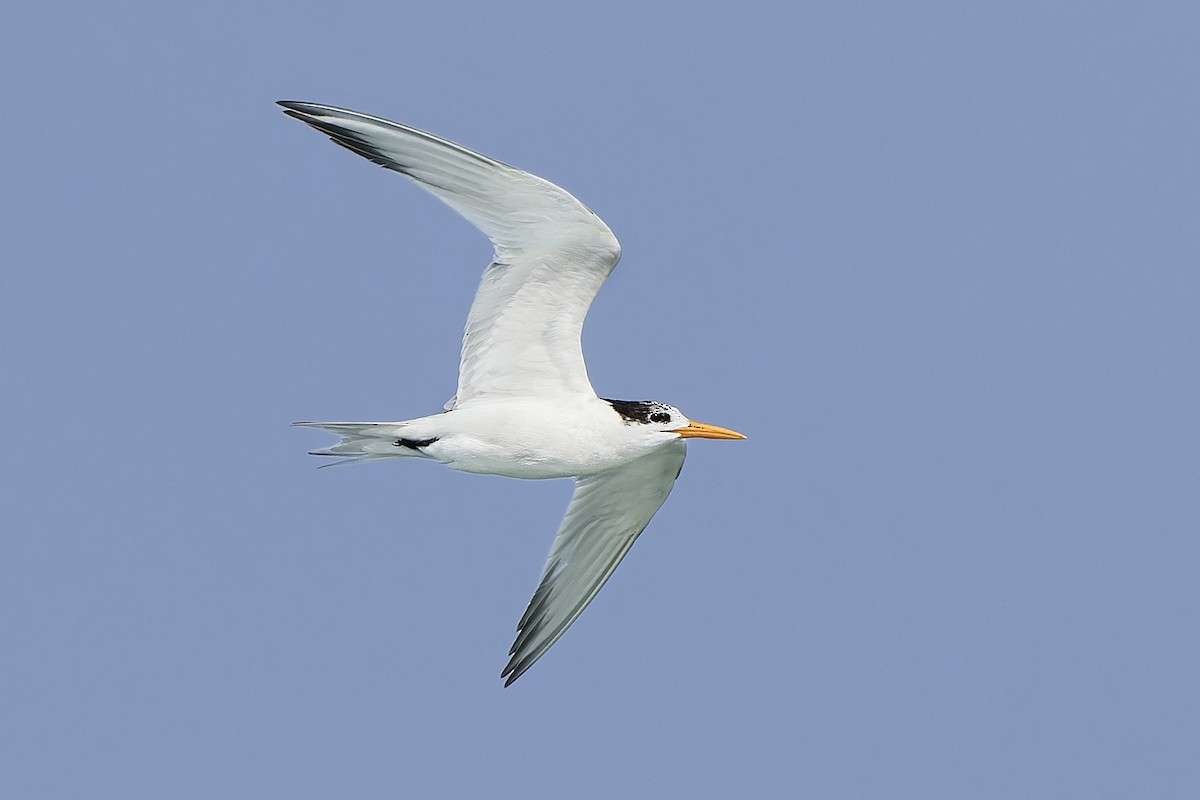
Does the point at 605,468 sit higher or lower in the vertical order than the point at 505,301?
lower

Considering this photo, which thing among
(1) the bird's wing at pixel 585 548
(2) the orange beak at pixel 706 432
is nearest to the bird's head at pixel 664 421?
(2) the orange beak at pixel 706 432

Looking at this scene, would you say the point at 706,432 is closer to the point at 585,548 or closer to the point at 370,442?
the point at 585,548

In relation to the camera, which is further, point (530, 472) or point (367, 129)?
point (530, 472)

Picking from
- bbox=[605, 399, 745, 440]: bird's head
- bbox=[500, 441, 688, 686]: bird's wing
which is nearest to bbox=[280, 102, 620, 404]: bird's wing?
bbox=[605, 399, 745, 440]: bird's head

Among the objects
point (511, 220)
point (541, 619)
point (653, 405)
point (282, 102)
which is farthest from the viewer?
point (541, 619)

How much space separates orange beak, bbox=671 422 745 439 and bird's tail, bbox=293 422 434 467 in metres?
1.69

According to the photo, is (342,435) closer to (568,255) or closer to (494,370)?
(494,370)

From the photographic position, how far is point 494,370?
1043cm

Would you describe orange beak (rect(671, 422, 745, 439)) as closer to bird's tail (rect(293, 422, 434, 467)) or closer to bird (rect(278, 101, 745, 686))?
bird (rect(278, 101, 745, 686))

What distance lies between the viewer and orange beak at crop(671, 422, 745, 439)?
1068 centimetres

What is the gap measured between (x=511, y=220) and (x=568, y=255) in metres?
0.43

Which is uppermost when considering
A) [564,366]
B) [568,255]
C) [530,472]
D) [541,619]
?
[568,255]

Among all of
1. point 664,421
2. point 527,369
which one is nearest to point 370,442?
point 527,369

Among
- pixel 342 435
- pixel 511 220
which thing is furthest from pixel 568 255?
pixel 342 435
